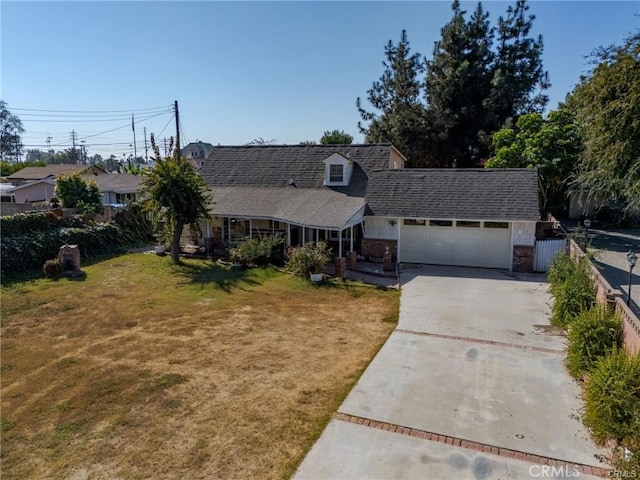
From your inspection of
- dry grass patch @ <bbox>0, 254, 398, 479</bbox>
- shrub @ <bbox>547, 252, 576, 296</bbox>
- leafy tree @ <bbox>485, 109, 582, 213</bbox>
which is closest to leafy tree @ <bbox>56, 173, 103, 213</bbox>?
dry grass patch @ <bbox>0, 254, 398, 479</bbox>

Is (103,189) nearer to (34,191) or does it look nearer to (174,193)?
(34,191)

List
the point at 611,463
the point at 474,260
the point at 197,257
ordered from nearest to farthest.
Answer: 1. the point at 611,463
2. the point at 474,260
3. the point at 197,257

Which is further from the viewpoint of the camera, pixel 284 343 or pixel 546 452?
pixel 284 343

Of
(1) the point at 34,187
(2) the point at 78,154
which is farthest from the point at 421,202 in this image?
(2) the point at 78,154

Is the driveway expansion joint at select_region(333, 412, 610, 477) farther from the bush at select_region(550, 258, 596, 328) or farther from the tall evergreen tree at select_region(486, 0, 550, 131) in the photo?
the tall evergreen tree at select_region(486, 0, 550, 131)

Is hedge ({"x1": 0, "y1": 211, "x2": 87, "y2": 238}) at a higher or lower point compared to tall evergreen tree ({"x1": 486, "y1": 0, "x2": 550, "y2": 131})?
lower

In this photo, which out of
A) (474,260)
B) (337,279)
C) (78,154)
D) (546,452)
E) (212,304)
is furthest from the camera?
(78,154)

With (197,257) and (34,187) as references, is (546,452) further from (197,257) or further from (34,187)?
(34,187)
